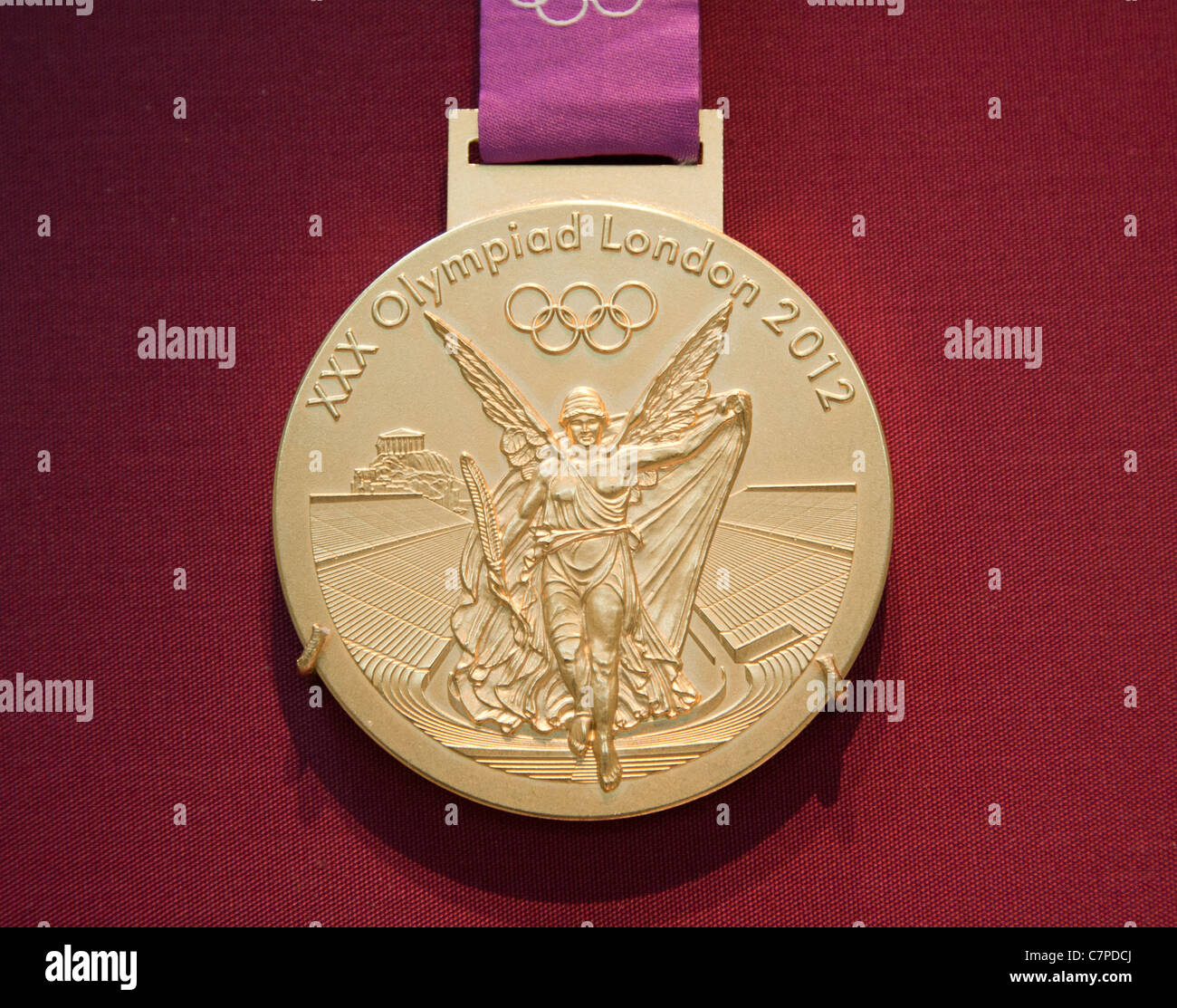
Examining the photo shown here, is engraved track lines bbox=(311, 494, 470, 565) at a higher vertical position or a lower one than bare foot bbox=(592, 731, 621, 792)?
higher

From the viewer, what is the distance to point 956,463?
Result: 2.02 meters

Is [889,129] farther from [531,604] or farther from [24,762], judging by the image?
[24,762]

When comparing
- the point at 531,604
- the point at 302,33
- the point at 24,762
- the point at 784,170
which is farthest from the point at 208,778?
the point at 784,170

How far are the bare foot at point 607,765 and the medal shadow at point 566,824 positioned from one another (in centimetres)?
13

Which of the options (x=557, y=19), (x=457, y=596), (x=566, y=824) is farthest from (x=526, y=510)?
(x=557, y=19)

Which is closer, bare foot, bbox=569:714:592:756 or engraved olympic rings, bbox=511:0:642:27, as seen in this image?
bare foot, bbox=569:714:592:756

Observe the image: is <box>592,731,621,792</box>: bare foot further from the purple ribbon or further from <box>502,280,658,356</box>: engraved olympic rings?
the purple ribbon

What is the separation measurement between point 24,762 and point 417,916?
811 mm

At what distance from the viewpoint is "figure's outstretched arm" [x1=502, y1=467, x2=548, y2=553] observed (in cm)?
189

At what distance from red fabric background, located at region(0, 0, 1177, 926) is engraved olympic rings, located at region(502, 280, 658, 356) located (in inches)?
11.2

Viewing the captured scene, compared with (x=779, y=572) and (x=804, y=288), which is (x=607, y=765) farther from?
(x=804, y=288)

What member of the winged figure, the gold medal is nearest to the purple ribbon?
the gold medal

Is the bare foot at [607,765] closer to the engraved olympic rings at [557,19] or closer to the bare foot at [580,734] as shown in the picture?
the bare foot at [580,734]

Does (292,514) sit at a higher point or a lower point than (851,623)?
higher
